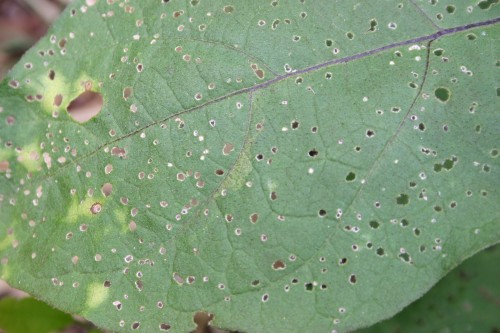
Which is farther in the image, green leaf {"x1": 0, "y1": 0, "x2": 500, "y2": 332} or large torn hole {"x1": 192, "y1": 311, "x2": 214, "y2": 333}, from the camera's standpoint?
large torn hole {"x1": 192, "y1": 311, "x2": 214, "y2": 333}

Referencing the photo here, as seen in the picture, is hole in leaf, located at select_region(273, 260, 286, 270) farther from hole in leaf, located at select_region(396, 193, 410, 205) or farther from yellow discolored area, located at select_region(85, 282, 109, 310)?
yellow discolored area, located at select_region(85, 282, 109, 310)

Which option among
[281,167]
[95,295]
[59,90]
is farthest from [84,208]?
[281,167]

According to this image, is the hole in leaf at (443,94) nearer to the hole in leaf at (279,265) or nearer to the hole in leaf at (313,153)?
the hole in leaf at (313,153)

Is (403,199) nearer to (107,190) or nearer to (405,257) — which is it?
(405,257)

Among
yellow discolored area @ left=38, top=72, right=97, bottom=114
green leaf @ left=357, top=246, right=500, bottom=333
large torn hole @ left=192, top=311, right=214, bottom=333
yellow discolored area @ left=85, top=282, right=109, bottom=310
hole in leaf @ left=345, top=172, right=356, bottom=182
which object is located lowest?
large torn hole @ left=192, top=311, right=214, bottom=333

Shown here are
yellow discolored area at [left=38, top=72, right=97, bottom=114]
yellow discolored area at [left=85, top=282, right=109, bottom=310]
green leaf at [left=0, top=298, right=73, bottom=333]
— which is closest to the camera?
yellow discolored area at [left=85, top=282, right=109, bottom=310]

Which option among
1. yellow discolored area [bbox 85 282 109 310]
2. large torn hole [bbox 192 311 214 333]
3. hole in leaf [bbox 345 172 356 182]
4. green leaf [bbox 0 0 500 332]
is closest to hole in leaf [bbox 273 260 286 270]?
green leaf [bbox 0 0 500 332]

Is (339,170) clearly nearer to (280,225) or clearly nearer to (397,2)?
(280,225)
